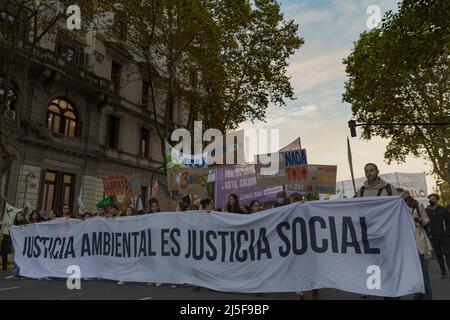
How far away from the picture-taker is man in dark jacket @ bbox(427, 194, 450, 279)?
876cm

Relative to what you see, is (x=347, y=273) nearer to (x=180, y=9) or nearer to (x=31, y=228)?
(x=31, y=228)

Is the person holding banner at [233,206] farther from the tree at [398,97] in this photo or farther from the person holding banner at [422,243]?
the tree at [398,97]

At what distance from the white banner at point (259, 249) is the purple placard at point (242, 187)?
417 cm

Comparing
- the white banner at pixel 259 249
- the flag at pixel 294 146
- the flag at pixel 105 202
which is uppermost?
the flag at pixel 294 146

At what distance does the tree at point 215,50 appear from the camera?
18.7m

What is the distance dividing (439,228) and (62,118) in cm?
2047

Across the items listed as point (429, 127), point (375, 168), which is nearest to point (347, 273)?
point (375, 168)

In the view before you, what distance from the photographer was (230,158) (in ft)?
44.4

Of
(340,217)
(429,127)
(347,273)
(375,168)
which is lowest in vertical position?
(347,273)

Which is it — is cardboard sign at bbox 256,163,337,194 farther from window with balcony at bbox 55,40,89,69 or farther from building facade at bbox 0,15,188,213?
window with balcony at bbox 55,40,89,69

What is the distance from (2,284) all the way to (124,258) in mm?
2807

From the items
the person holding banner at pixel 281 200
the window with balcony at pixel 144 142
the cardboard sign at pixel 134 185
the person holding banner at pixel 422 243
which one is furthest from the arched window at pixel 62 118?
the person holding banner at pixel 422 243

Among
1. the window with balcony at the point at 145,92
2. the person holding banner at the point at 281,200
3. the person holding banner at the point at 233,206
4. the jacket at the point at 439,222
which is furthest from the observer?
the window with balcony at the point at 145,92
